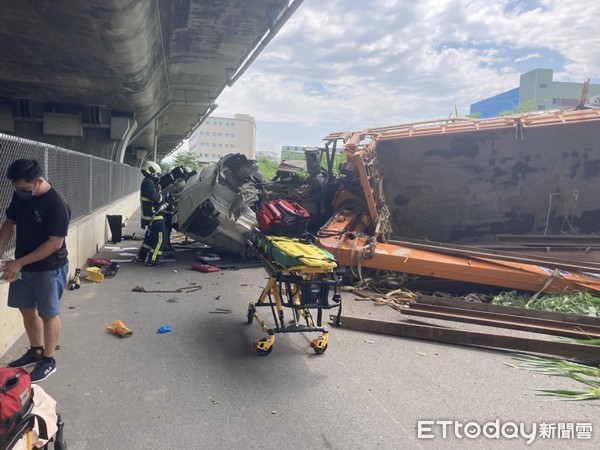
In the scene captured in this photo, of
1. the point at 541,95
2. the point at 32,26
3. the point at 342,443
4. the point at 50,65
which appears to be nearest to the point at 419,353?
the point at 342,443

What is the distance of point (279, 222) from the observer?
15.2ft

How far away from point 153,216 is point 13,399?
6.20m

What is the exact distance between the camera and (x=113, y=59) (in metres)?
9.78

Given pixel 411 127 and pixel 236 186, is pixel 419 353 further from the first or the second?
pixel 236 186

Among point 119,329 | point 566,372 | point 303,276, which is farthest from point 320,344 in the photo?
point 566,372

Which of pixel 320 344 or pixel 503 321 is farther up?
pixel 503 321

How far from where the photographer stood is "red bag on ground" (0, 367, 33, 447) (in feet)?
6.42

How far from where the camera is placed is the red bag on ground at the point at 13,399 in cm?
196

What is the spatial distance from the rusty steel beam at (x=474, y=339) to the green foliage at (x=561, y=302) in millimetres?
1137

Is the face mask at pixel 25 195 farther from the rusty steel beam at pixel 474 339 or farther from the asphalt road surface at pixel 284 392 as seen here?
the rusty steel beam at pixel 474 339

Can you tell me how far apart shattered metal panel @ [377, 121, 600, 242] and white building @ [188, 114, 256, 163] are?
109848mm

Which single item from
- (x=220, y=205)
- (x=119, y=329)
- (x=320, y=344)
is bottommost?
(x=119, y=329)

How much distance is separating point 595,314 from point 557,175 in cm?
282

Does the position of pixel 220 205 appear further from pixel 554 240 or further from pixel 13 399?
pixel 13 399
